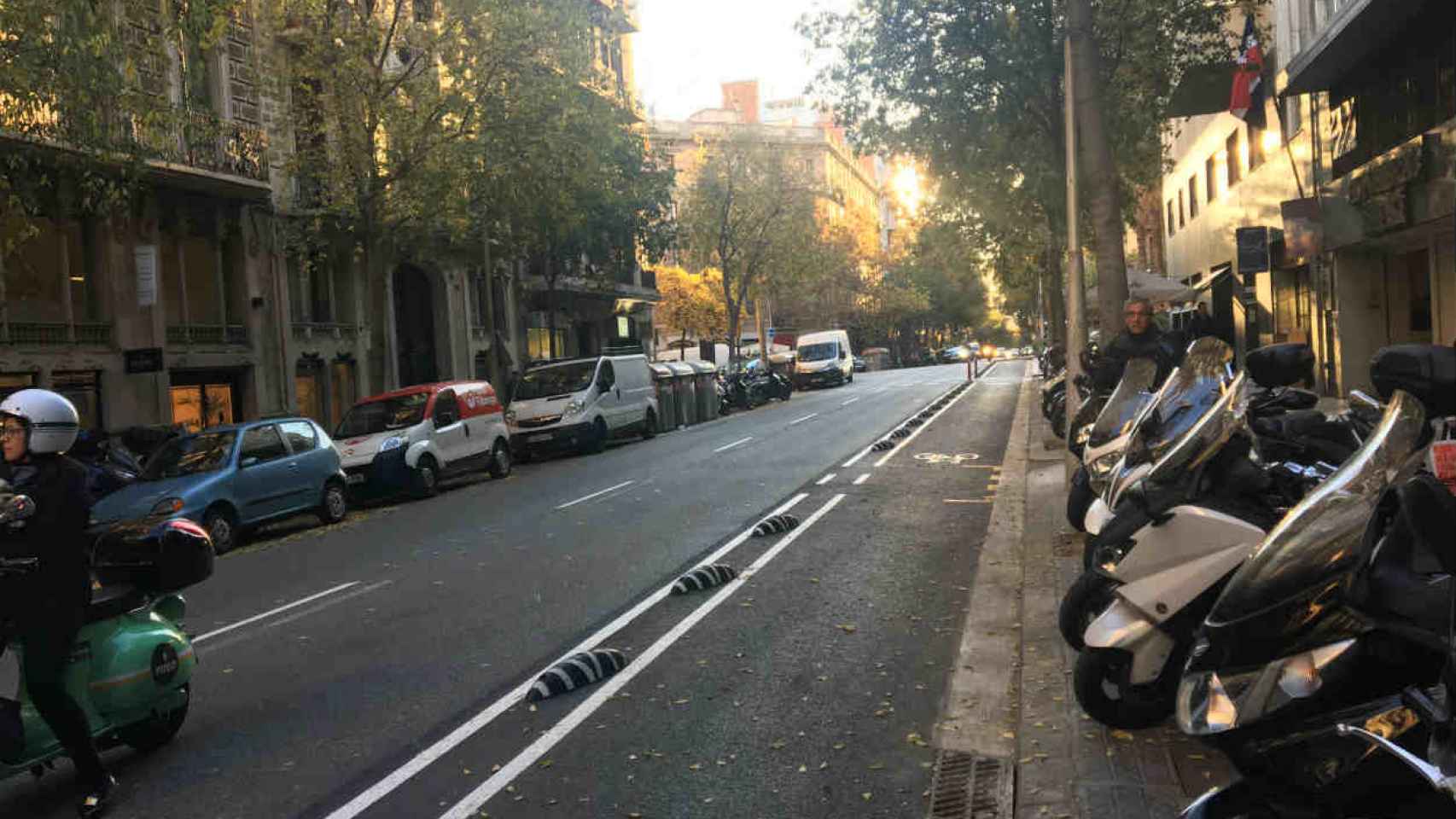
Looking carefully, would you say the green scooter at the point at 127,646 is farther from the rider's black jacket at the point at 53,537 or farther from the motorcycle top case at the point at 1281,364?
the motorcycle top case at the point at 1281,364

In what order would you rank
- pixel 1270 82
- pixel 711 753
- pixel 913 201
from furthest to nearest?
pixel 913 201
pixel 1270 82
pixel 711 753

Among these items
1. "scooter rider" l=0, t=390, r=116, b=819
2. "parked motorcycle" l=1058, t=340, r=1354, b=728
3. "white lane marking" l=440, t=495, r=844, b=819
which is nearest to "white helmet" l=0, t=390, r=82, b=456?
"scooter rider" l=0, t=390, r=116, b=819

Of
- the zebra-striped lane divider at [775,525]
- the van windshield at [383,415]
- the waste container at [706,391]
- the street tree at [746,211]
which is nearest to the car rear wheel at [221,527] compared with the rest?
the van windshield at [383,415]

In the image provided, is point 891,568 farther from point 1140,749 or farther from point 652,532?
point 1140,749

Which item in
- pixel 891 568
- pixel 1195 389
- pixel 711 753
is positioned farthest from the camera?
pixel 891 568

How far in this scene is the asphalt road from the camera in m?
4.92

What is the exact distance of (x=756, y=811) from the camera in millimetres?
4578

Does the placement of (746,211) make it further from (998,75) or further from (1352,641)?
(1352,641)

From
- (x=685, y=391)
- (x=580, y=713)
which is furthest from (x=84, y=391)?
(x=580, y=713)

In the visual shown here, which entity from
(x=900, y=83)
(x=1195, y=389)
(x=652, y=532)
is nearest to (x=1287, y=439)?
(x=1195, y=389)

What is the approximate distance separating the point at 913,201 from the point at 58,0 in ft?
104

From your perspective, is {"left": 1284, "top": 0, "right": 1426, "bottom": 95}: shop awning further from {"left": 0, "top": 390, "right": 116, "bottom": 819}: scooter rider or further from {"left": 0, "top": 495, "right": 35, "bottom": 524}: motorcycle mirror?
{"left": 0, "top": 495, "right": 35, "bottom": 524}: motorcycle mirror

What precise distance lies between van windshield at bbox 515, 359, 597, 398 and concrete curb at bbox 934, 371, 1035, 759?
14.2 m

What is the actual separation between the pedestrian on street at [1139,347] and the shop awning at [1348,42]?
819cm
